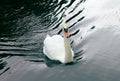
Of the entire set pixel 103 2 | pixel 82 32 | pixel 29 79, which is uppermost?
pixel 103 2

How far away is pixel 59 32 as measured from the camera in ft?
43.6

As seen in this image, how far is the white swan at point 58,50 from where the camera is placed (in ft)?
34.6

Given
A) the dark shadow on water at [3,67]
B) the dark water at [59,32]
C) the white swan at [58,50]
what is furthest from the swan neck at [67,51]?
the dark shadow on water at [3,67]

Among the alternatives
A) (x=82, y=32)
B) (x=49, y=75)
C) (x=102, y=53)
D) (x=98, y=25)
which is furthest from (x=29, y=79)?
(x=98, y=25)

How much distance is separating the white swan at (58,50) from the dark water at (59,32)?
0.21 metres

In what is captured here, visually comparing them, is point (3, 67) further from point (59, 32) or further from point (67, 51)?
point (59, 32)

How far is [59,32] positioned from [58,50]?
2.33 metres

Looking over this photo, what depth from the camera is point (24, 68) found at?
1109 cm

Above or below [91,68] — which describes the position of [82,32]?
above

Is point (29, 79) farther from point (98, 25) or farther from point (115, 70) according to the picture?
point (98, 25)

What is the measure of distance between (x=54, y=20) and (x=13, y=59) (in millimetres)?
3404

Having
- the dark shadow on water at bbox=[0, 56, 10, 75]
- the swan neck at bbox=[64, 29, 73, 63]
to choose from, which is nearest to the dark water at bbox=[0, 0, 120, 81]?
the dark shadow on water at bbox=[0, 56, 10, 75]

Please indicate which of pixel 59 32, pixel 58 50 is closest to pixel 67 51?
pixel 58 50

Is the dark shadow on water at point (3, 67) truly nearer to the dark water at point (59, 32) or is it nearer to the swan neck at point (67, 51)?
the dark water at point (59, 32)
